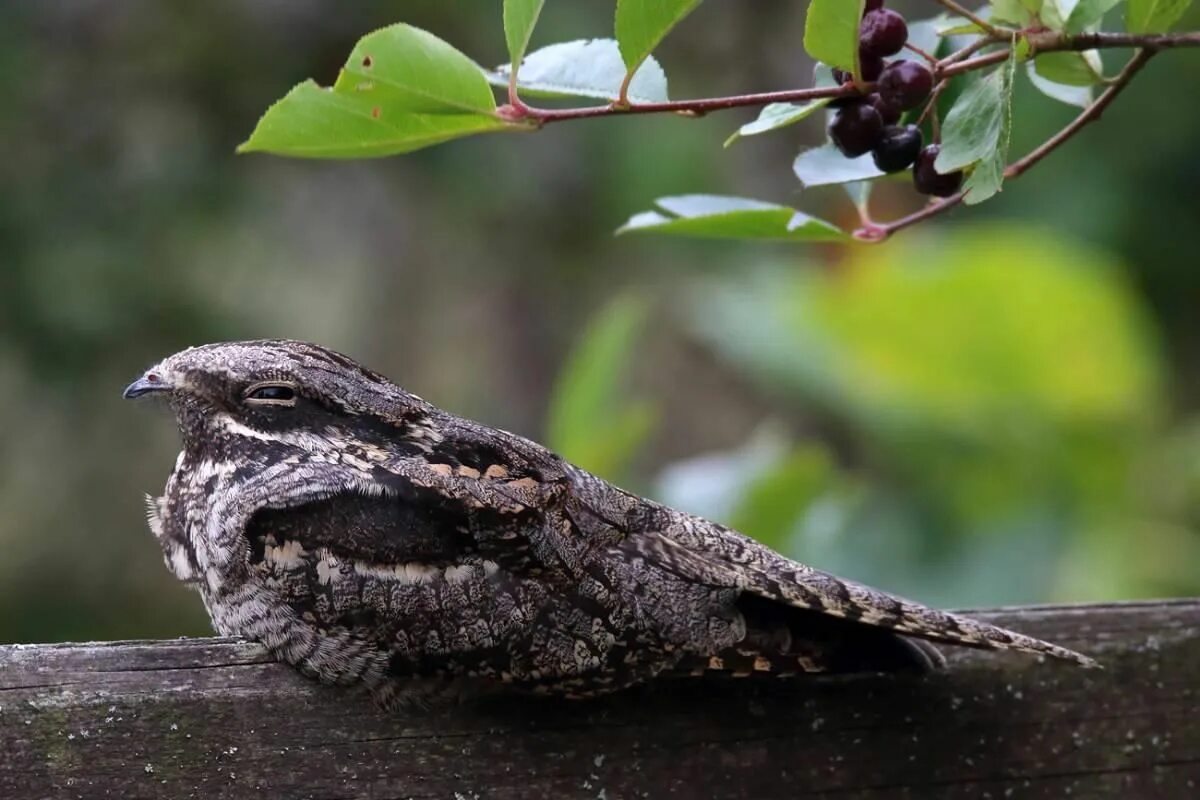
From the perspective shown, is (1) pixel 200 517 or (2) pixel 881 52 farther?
(1) pixel 200 517

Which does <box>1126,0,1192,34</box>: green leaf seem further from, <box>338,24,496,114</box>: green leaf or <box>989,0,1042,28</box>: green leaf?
<box>338,24,496,114</box>: green leaf

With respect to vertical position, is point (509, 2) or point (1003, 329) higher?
point (1003, 329)

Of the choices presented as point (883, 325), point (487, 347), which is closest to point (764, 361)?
point (883, 325)

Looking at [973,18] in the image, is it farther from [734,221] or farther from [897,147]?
[734,221]

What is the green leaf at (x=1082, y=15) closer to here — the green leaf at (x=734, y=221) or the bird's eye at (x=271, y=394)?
the green leaf at (x=734, y=221)

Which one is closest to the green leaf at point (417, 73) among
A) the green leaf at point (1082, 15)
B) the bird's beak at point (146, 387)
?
the green leaf at point (1082, 15)

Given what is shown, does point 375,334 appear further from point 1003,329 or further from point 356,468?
point 356,468

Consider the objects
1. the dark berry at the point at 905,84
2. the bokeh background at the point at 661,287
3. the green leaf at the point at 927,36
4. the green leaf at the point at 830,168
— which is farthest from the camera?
the bokeh background at the point at 661,287
